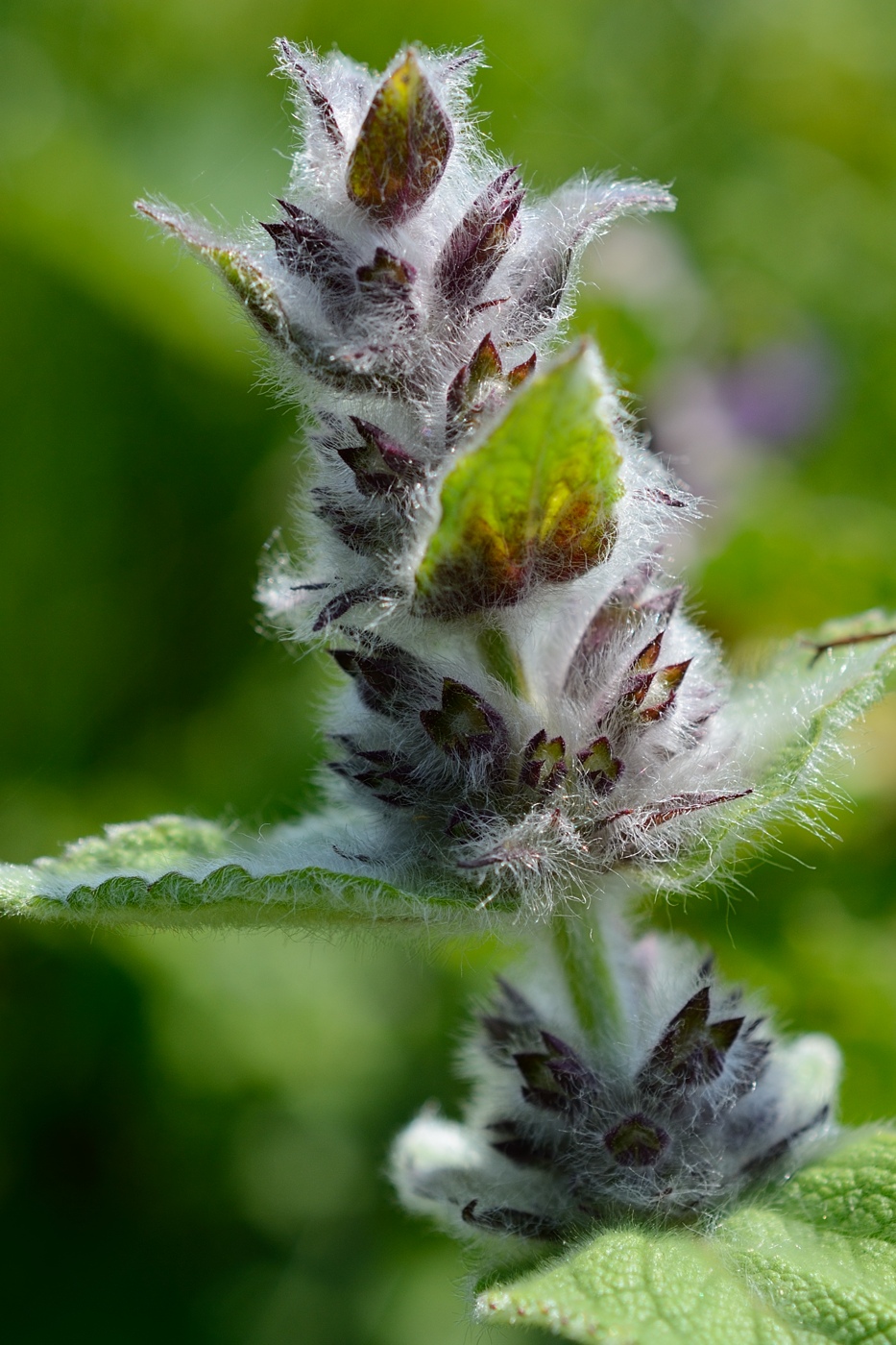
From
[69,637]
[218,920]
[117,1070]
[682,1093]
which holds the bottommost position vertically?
[682,1093]

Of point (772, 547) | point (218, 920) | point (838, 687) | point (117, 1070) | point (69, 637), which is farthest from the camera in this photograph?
point (69, 637)

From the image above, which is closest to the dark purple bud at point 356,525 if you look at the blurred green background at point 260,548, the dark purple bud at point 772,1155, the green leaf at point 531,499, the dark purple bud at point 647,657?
the green leaf at point 531,499

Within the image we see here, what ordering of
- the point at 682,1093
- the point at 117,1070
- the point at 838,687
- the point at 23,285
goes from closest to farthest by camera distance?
1. the point at 682,1093
2. the point at 838,687
3. the point at 117,1070
4. the point at 23,285

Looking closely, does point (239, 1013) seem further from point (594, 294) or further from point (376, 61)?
point (376, 61)

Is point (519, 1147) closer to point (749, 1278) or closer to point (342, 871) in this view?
point (749, 1278)

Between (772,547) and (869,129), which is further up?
(869,129)

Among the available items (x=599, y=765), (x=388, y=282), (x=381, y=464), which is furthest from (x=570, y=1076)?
(x=388, y=282)

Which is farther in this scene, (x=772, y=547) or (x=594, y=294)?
(x=594, y=294)

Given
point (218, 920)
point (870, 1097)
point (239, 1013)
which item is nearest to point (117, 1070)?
point (239, 1013)
